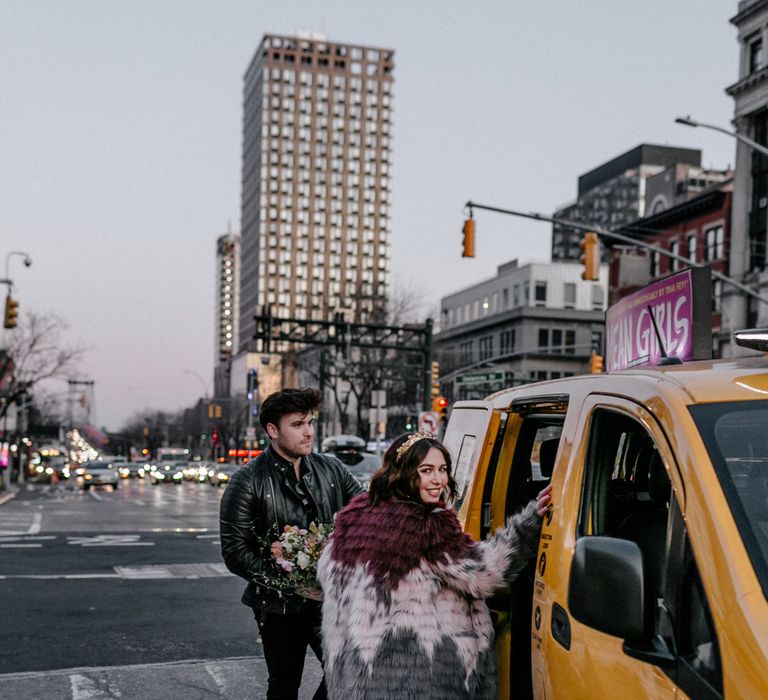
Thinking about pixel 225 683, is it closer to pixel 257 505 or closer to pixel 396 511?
pixel 257 505

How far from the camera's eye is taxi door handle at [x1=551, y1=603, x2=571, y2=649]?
3.29 meters

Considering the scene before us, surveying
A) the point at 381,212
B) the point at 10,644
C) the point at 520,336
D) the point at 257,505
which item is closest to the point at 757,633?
the point at 257,505

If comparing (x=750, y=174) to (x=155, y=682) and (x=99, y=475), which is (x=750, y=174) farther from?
(x=155, y=682)

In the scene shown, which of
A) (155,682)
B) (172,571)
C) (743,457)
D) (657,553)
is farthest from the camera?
(172,571)

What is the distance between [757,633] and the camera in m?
2.42

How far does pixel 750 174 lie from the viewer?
44.7 metres

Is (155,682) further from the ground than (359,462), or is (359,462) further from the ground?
(359,462)

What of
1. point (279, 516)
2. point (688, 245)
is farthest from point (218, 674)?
point (688, 245)

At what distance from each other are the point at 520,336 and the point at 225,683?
75.8 m

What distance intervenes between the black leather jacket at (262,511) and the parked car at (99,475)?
166 ft

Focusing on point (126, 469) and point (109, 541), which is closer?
point (109, 541)

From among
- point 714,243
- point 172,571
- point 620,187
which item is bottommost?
point 172,571

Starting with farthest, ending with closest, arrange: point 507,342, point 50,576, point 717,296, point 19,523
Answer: point 507,342 < point 717,296 < point 19,523 < point 50,576

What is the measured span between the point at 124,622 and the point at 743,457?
8.17 m
